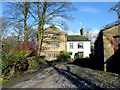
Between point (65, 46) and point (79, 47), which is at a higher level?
point (65, 46)

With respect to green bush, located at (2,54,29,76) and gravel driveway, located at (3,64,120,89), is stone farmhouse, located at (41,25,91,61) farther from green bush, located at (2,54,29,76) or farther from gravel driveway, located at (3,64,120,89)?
gravel driveway, located at (3,64,120,89)

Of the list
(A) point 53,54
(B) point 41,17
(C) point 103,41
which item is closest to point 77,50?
(A) point 53,54

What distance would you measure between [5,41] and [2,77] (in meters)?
Answer: 4.53

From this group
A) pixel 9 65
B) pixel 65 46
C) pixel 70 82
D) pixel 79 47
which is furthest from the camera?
pixel 79 47

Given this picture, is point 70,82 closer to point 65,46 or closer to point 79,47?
point 65,46

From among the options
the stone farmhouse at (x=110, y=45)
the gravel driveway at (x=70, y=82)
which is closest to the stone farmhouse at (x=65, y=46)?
the stone farmhouse at (x=110, y=45)

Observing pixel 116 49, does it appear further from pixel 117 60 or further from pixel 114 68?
pixel 114 68

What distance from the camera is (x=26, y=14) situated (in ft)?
63.2

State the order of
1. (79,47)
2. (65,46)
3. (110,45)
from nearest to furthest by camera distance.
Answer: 1. (110,45)
2. (65,46)
3. (79,47)

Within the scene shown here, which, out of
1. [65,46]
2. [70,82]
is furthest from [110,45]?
[65,46]

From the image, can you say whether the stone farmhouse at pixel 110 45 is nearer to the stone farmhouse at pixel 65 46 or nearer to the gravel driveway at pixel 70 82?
the gravel driveway at pixel 70 82

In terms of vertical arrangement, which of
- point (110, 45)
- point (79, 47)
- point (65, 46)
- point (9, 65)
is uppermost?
point (65, 46)

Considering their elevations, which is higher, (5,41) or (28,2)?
(28,2)

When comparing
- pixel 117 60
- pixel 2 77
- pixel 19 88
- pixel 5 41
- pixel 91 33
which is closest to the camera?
pixel 19 88
